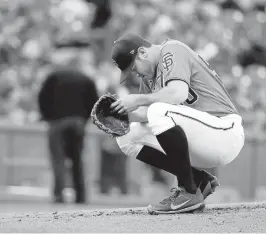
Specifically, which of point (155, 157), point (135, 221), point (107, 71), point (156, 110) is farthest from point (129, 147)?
point (107, 71)

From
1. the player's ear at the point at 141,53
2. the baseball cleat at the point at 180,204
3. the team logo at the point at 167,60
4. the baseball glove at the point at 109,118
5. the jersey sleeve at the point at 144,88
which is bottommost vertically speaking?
the baseball cleat at the point at 180,204

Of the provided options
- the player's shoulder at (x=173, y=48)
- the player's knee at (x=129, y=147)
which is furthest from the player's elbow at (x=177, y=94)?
the player's knee at (x=129, y=147)

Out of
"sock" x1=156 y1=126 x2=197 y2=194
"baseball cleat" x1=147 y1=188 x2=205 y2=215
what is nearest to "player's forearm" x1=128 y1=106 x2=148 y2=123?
"sock" x1=156 y1=126 x2=197 y2=194

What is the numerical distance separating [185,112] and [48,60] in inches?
311

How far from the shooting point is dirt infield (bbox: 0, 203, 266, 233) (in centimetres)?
535

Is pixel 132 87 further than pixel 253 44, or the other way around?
pixel 253 44

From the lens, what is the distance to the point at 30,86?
43.6 feet

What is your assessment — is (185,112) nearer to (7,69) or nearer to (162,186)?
(162,186)

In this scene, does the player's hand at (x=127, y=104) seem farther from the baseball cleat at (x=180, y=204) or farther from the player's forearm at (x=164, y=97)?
the baseball cleat at (x=180, y=204)

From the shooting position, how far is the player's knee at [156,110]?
570 centimetres

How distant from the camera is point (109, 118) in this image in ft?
19.8

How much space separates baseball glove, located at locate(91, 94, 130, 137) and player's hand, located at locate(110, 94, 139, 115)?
0.23 m

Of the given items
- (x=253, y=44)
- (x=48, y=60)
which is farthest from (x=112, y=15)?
(x=253, y=44)

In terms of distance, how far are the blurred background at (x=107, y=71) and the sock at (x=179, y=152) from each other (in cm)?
501
